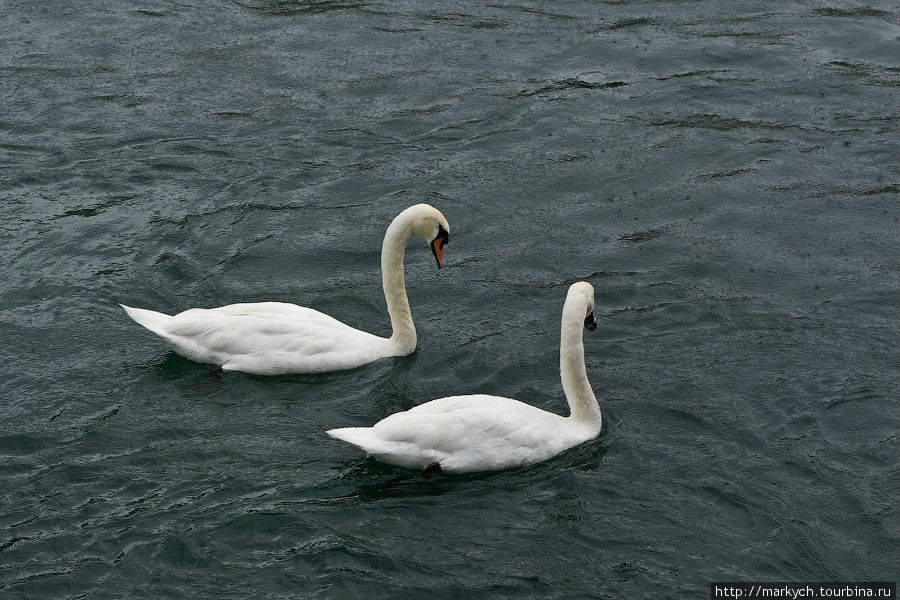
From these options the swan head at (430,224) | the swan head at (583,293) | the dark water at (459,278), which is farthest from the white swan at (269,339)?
the swan head at (583,293)

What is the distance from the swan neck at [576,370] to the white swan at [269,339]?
1.94m

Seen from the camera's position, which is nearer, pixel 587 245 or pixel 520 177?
pixel 587 245

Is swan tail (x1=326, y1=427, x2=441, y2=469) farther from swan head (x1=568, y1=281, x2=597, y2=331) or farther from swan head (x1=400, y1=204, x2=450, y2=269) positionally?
swan head (x1=400, y1=204, x2=450, y2=269)

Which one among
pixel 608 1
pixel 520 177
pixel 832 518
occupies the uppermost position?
pixel 608 1

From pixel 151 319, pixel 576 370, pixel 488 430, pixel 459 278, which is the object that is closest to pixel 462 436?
pixel 488 430

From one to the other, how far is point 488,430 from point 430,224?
272cm

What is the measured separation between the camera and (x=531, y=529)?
27.8 ft

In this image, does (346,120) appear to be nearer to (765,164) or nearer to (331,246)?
(331,246)

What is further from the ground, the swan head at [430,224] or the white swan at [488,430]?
the swan head at [430,224]

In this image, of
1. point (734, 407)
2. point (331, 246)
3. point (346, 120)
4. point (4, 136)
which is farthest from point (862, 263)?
point (4, 136)

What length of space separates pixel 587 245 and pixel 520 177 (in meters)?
1.82

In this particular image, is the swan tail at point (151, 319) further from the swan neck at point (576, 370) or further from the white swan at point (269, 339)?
the swan neck at point (576, 370)

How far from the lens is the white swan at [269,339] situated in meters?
10.4

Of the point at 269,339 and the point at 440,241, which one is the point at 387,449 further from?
the point at 440,241
